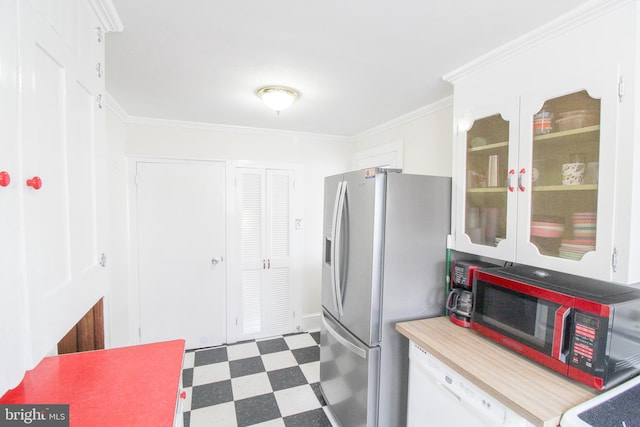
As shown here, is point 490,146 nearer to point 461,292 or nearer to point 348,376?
point 461,292

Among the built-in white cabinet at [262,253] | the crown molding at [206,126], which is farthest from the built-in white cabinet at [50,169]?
the built-in white cabinet at [262,253]

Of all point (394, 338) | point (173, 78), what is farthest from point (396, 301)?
point (173, 78)

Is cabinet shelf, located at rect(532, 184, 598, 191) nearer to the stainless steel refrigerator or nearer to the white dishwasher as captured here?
the stainless steel refrigerator

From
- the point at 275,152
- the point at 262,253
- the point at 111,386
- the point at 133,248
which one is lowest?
the point at 111,386

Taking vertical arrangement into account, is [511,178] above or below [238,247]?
above

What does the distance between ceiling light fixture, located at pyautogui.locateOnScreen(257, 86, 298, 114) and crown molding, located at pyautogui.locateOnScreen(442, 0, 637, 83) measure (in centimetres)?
105

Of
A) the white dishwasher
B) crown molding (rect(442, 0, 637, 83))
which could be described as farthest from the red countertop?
crown molding (rect(442, 0, 637, 83))

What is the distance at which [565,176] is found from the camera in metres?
1.22

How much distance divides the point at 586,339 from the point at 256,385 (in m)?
2.20

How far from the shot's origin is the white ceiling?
117 cm

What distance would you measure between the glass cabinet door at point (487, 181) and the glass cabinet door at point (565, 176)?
0.45 ft

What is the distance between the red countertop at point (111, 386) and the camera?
0.92 m

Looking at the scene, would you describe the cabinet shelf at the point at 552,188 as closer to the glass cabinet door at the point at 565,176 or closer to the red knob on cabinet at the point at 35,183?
the glass cabinet door at the point at 565,176

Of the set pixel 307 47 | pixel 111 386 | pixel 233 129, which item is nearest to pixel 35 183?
pixel 111 386
